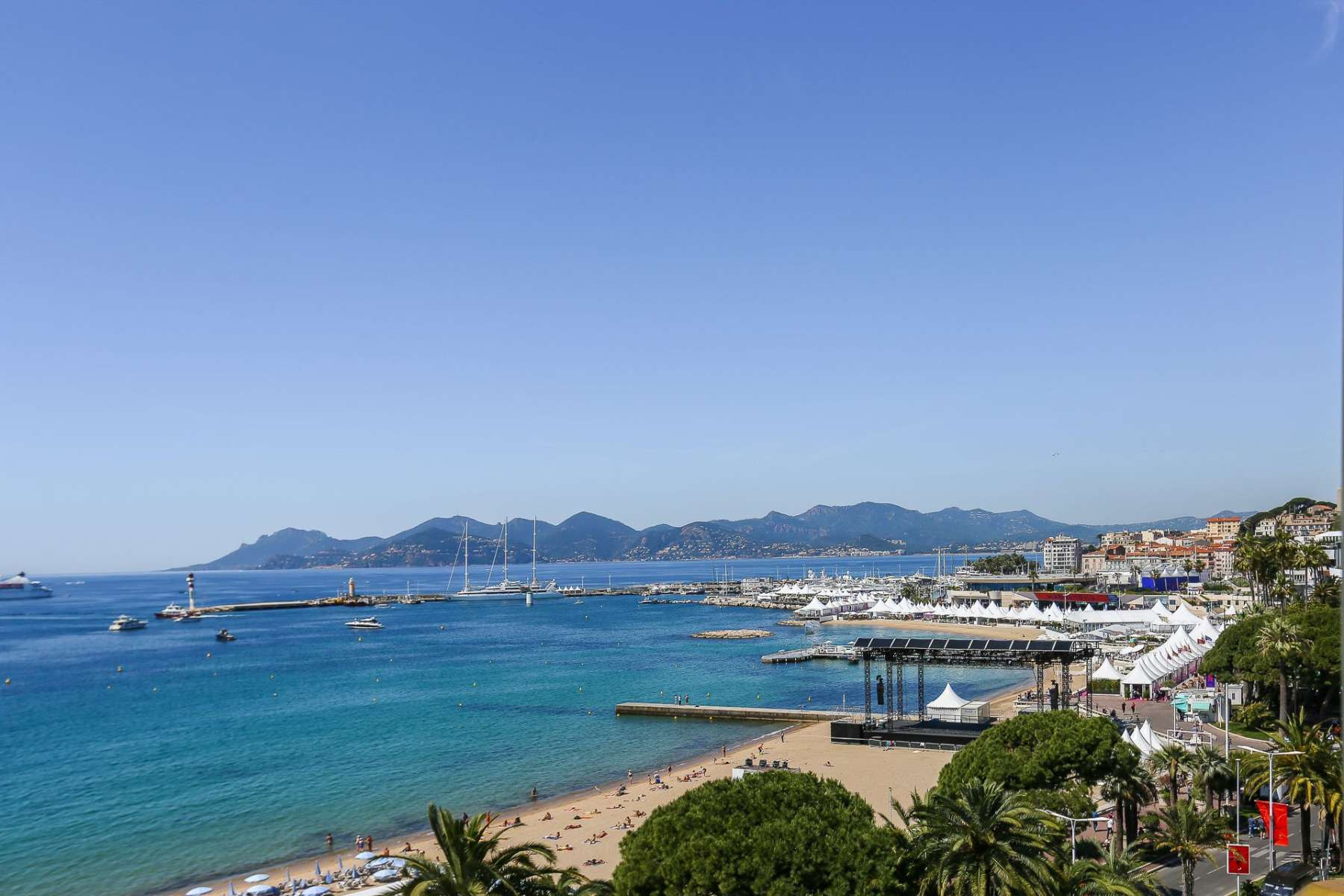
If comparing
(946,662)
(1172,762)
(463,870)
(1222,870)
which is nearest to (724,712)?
(946,662)

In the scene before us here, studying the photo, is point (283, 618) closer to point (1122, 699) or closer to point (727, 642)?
point (727, 642)

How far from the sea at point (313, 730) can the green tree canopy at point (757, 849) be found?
25.8m

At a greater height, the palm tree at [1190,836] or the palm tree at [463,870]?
the palm tree at [463,870]

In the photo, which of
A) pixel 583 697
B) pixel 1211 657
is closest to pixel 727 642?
pixel 583 697

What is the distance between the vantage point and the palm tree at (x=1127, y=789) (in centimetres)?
2736

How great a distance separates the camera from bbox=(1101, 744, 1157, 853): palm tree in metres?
27.4

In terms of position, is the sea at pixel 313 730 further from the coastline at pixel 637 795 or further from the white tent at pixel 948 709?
the white tent at pixel 948 709

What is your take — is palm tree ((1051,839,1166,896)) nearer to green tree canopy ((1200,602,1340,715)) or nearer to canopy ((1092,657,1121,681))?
green tree canopy ((1200,602,1340,715))

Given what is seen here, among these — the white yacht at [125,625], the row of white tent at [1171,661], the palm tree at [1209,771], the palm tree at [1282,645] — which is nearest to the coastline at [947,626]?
the row of white tent at [1171,661]

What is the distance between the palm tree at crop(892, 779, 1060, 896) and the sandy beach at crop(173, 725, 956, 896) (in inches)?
721

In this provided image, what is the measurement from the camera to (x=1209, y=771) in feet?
96.3

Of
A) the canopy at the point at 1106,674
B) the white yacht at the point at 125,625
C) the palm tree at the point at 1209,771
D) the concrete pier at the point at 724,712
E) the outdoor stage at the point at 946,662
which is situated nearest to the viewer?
the palm tree at the point at 1209,771

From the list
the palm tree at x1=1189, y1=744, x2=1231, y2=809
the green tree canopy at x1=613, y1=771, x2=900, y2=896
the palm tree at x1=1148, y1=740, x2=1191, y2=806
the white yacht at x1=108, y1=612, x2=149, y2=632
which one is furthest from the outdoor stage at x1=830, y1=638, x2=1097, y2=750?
the white yacht at x1=108, y1=612, x2=149, y2=632

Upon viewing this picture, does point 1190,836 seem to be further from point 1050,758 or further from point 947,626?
point 947,626
